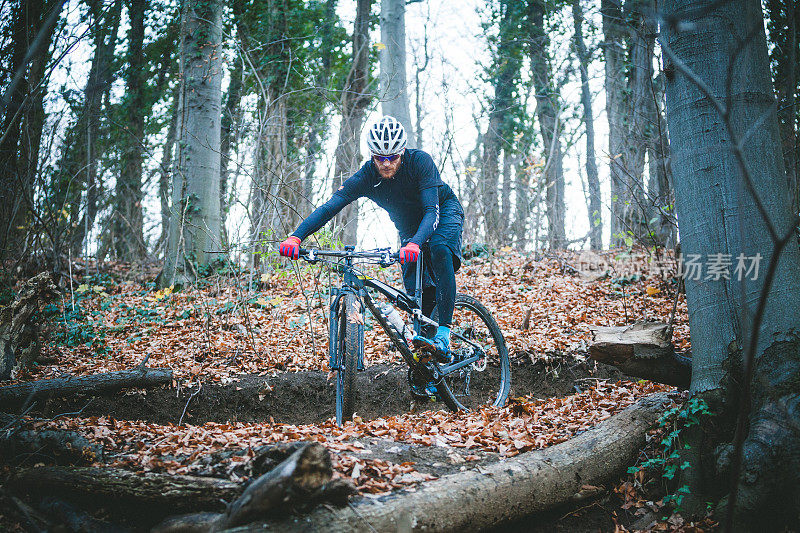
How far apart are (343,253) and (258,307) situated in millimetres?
4650

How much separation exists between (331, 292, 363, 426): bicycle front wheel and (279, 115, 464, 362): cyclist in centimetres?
60

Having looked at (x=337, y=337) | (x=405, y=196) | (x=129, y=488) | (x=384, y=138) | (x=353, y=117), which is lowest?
(x=129, y=488)

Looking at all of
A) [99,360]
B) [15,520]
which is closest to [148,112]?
[99,360]

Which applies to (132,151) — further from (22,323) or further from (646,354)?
(646,354)

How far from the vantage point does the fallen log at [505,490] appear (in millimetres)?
2145

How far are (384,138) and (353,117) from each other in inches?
318

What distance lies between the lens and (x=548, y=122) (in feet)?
55.6

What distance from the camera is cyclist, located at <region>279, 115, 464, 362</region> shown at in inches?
170

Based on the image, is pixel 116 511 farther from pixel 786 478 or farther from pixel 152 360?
pixel 152 360

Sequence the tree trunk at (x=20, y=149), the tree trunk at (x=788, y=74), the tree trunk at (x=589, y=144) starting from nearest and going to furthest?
the tree trunk at (x=788, y=74)
the tree trunk at (x=20, y=149)
the tree trunk at (x=589, y=144)

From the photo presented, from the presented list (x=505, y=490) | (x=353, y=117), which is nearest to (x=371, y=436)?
(x=505, y=490)

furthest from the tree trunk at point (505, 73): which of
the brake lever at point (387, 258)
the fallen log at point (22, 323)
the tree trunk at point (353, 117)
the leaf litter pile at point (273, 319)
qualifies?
the fallen log at point (22, 323)

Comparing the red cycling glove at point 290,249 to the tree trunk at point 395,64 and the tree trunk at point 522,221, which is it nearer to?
the tree trunk at point 395,64

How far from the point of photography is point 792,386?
8.65 feet
